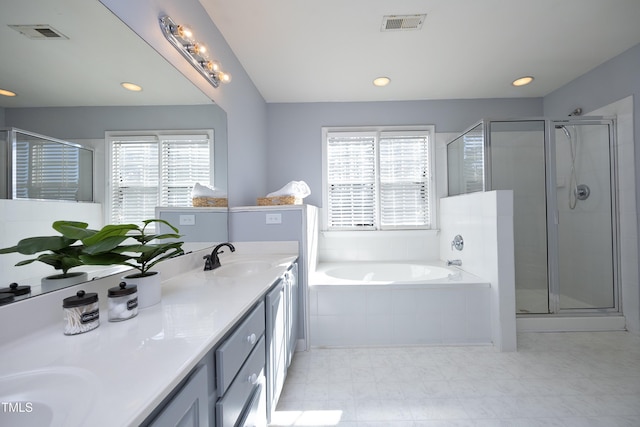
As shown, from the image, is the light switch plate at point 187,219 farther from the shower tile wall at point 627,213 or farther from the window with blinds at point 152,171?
the shower tile wall at point 627,213

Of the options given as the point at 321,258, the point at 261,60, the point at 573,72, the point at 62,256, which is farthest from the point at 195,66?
the point at 573,72

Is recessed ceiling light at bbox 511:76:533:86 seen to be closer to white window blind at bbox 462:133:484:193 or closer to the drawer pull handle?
white window blind at bbox 462:133:484:193

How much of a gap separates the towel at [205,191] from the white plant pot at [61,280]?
710 millimetres

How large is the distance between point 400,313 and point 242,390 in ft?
4.99

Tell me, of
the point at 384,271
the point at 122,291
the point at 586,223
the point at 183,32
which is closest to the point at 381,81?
the point at 183,32

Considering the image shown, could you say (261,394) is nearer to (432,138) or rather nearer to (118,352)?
(118,352)

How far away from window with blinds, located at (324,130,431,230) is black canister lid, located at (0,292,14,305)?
2.57 meters

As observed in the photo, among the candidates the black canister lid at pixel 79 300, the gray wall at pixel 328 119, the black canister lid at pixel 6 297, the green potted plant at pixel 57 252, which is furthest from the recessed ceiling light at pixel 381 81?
the black canister lid at pixel 6 297

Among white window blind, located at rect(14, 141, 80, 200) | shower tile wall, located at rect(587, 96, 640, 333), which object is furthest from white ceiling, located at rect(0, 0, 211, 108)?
shower tile wall, located at rect(587, 96, 640, 333)

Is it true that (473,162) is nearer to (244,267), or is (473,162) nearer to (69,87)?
(244,267)

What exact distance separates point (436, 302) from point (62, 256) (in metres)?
2.23

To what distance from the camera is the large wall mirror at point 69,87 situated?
0.69m

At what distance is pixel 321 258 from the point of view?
309 centimetres

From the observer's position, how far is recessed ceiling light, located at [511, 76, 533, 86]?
103 inches
